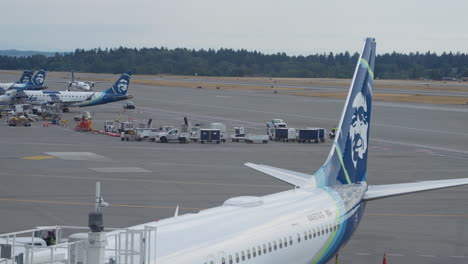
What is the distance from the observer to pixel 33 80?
16625cm

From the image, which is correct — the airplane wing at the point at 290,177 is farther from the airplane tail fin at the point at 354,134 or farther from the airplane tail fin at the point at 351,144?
the airplane tail fin at the point at 354,134

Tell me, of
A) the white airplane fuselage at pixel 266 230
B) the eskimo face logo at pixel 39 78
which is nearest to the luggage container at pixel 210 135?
the white airplane fuselage at pixel 266 230

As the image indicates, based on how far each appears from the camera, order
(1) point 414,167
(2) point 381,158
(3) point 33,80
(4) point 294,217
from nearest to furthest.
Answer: (4) point 294,217 → (1) point 414,167 → (2) point 381,158 → (3) point 33,80

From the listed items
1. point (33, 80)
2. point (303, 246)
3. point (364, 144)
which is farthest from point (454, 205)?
point (33, 80)

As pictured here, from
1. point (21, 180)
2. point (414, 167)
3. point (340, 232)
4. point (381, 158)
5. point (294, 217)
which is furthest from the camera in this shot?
point (381, 158)

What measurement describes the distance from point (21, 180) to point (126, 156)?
16.2 metres

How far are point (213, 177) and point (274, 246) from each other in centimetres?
3332

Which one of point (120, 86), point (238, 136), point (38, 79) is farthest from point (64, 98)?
point (238, 136)

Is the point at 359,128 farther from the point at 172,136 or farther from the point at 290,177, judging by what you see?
the point at 172,136

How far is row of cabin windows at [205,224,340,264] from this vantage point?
20188 millimetres

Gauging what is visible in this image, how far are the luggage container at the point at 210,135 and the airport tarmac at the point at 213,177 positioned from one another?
2.12 meters

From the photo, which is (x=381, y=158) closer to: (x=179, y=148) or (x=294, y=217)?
(x=179, y=148)

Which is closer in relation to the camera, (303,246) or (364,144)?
(303,246)

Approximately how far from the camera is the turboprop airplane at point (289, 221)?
59.8 ft
